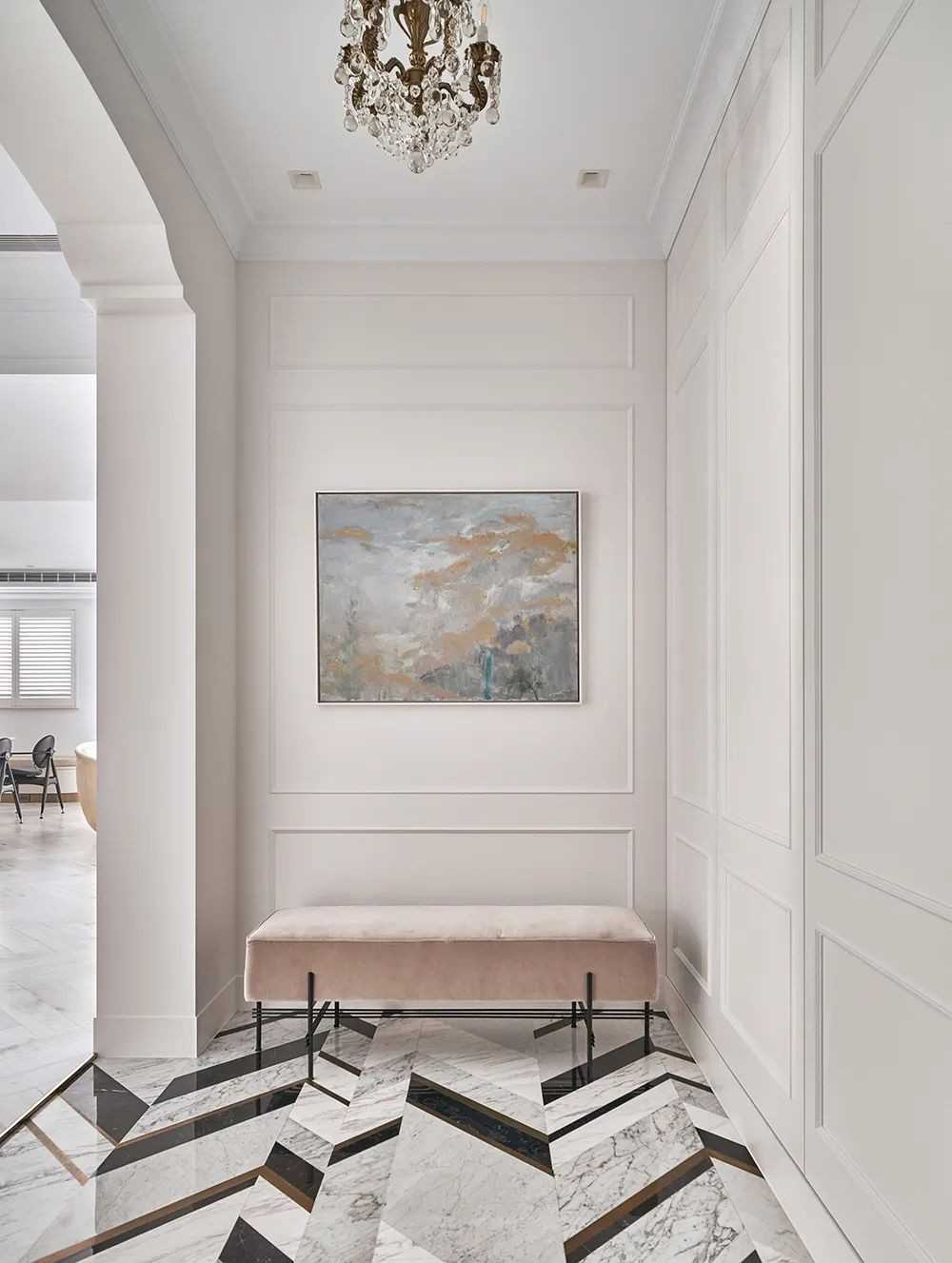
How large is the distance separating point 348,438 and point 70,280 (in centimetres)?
144

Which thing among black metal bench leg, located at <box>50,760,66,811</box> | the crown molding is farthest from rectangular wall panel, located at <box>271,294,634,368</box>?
black metal bench leg, located at <box>50,760,66,811</box>

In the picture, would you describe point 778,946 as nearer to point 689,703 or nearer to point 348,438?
point 689,703

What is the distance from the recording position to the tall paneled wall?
2.29m

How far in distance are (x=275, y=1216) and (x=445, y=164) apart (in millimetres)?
3248

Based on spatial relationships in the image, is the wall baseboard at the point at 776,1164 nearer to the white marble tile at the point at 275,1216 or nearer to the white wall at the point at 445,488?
the white wall at the point at 445,488

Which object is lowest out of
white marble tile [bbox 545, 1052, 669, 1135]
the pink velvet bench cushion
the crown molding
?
white marble tile [bbox 545, 1052, 669, 1135]

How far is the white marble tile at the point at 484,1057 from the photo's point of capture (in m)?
3.08

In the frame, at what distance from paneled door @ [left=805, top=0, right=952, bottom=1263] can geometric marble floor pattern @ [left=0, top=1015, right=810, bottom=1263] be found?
1.66 feet

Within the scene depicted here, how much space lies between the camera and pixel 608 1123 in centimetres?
279

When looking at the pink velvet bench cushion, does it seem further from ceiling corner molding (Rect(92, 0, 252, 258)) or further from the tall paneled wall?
ceiling corner molding (Rect(92, 0, 252, 258))

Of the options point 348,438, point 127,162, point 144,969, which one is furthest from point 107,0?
point 144,969

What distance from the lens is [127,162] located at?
271 centimetres

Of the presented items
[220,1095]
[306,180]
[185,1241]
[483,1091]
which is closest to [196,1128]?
[220,1095]

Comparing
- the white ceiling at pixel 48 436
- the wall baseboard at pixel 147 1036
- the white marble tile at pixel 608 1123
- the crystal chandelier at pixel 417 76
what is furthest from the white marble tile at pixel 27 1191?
the white ceiling at pixel 48 436
